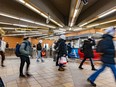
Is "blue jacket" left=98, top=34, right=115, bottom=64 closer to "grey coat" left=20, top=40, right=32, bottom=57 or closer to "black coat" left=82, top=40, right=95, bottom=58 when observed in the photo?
"grey coat" left=20, top=40, right=32, bottom=57

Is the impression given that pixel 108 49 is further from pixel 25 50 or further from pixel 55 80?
pixel 25 50

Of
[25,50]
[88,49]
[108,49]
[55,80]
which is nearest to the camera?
[108,49]

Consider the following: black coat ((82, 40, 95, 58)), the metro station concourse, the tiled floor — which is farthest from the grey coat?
black coat ((82, 40, 95, 58))

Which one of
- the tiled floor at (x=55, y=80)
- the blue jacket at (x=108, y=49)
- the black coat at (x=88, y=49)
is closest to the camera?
the blue jacket at (x=108, y=49)

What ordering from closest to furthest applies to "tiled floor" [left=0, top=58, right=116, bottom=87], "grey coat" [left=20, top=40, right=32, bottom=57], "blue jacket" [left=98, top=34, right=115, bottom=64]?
"blue jacket" [left=98, top=34, right=115, bottom=64] → "tiled floor" [left=0, top=58, right=116, bottom=87] → "grey coat" [left=20, top=40, right=32, bottom=57]

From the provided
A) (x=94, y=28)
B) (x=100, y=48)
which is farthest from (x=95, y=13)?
(x=94, y=28)

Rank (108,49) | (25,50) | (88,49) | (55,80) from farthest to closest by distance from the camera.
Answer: (88,49) < (25,50) < (55,80) < (108,49)

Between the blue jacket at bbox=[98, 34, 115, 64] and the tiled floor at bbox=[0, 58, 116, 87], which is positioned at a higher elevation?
the blue jacket at bbox=[98, 34, 115, 64]

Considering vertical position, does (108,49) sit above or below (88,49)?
above

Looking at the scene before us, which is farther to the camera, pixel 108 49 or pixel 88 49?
pixel 88 49

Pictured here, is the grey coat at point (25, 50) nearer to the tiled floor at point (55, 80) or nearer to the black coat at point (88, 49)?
the tiled floor at point (55, 80)

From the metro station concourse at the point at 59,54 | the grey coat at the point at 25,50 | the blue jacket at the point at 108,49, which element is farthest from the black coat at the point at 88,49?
the blue jacket at the point at 108,49

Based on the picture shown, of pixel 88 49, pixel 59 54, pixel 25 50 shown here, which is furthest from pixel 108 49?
pixel 59 54

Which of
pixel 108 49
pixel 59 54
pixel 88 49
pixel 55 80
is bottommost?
pixel 55 80
